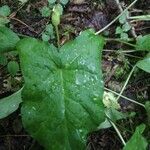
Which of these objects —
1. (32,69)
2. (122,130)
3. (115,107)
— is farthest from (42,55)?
(122,130)

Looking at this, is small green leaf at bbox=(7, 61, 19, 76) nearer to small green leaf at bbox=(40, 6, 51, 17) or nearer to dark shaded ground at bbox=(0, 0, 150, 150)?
dark shaded ground at bbox=(0, 0, 150, 150)

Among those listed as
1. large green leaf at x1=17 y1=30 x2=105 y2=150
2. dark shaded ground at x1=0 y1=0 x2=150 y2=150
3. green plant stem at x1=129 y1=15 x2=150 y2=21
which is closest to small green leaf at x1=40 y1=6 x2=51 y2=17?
dark shaded ground at x1=0 y1=0 x2=150 y2=150

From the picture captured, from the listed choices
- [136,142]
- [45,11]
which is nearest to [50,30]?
[45,11]

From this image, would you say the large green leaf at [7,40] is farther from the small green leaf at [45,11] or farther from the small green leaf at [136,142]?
the small green leaf at [136,142]

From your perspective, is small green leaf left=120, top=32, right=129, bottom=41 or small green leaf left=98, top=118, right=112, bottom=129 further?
small green leaf left=120, top=32, right=129, bottom=41

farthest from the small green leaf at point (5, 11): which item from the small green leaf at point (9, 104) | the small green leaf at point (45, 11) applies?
the small green leaf at point (9, 104)

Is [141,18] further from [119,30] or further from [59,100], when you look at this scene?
[59,100]
